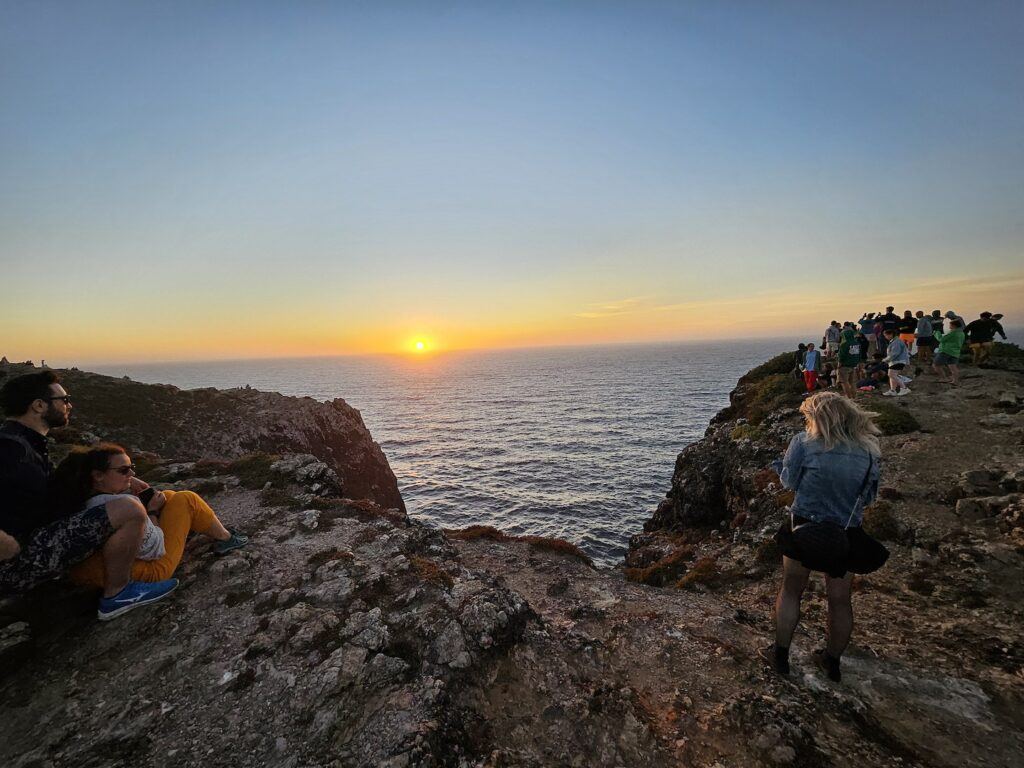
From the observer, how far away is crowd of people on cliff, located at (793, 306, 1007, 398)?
63.2 feet

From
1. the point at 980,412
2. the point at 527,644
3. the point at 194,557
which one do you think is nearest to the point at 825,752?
the point at 527,644

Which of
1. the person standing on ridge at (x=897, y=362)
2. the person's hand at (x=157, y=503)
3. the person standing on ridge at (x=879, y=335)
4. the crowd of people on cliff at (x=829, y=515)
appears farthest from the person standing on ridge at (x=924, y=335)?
the person's hand at (x=157, y=503)

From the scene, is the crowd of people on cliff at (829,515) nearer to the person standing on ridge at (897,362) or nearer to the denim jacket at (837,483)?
the denim jacket at (837,483)

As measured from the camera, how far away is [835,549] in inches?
201

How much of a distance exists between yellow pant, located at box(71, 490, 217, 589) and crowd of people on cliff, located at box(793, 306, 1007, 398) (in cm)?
2445

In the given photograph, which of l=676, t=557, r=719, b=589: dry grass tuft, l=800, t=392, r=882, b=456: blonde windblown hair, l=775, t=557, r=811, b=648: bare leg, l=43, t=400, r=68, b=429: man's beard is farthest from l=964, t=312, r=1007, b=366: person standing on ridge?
l=43, t=400, r=68, b=429: man's beard

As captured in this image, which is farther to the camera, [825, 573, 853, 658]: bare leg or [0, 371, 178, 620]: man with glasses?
[825, 573, 853, 658]: bare leg

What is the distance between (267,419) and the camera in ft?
81.7

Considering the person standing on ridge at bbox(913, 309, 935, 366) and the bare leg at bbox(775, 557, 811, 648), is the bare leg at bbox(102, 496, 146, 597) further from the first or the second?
the person standing on ridge at bbox(913, 309, 935, 366)

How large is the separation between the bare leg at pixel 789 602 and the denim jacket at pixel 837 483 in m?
0.76

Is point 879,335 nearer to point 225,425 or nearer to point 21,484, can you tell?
point 21,484

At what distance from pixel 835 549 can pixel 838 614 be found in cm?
124

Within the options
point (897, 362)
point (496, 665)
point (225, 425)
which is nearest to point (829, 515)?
point (496, 665)

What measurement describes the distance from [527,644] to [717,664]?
112 inches
